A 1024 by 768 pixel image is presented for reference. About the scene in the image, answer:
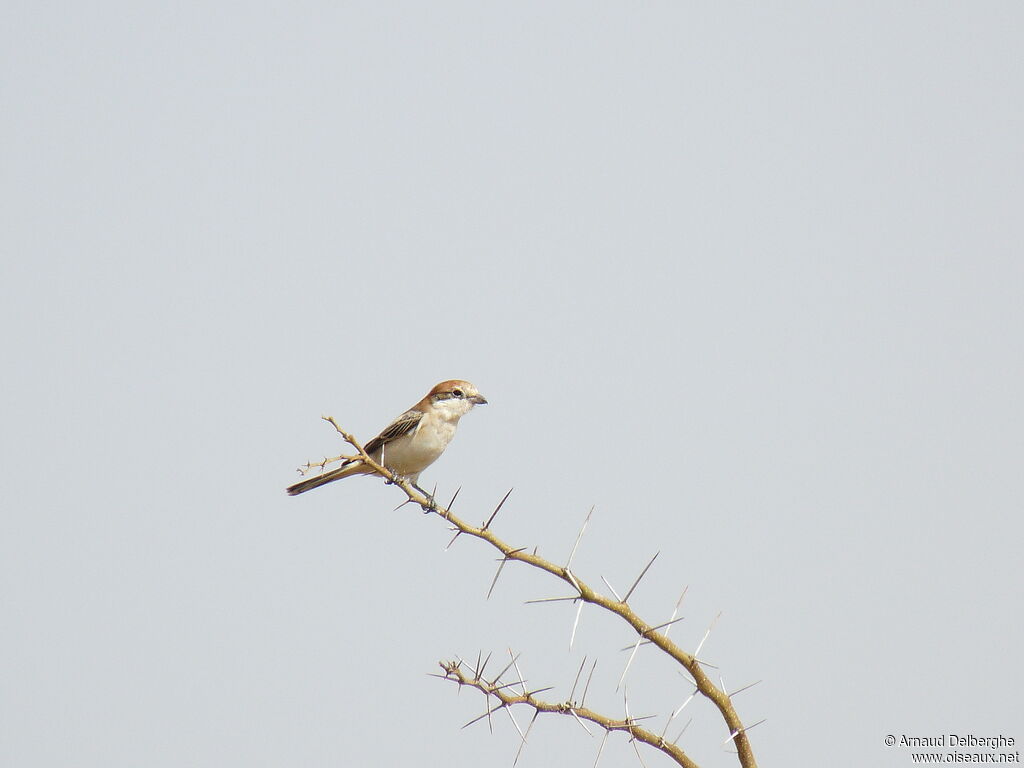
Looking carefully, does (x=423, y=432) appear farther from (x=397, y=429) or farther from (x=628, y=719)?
(x=628, y=719)

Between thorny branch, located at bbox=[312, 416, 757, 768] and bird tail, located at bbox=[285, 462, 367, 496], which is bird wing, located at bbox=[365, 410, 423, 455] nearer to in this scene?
bird tail, located at bbox=[285, 462, 367, 496]

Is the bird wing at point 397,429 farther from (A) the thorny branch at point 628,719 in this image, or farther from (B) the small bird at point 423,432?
(A) the thorny branch at point 628,719

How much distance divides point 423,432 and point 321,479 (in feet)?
3.35

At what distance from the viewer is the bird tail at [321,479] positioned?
8.75 metres

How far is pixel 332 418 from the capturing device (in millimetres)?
3910

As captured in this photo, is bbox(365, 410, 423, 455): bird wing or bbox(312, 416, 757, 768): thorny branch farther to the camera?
bbox(365, 410, 423, 455): bird wing

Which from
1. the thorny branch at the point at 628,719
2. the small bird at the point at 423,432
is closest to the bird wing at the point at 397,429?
the small bird at the point at 423,432

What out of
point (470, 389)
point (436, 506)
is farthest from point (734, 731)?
point (470, 389)

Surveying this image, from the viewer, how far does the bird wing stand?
30.3 ft

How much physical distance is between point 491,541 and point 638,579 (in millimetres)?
650

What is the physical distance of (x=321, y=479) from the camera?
8789mm

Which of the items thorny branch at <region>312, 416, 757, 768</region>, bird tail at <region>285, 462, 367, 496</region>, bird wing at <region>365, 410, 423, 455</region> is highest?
bird wing at <region>365, 410, 423, 455</region>

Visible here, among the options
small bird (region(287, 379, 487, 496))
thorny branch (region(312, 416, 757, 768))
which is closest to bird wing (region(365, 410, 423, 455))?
small bird (region(287, 379, 487, 496))

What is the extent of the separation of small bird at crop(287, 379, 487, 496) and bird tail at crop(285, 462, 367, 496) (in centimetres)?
29
